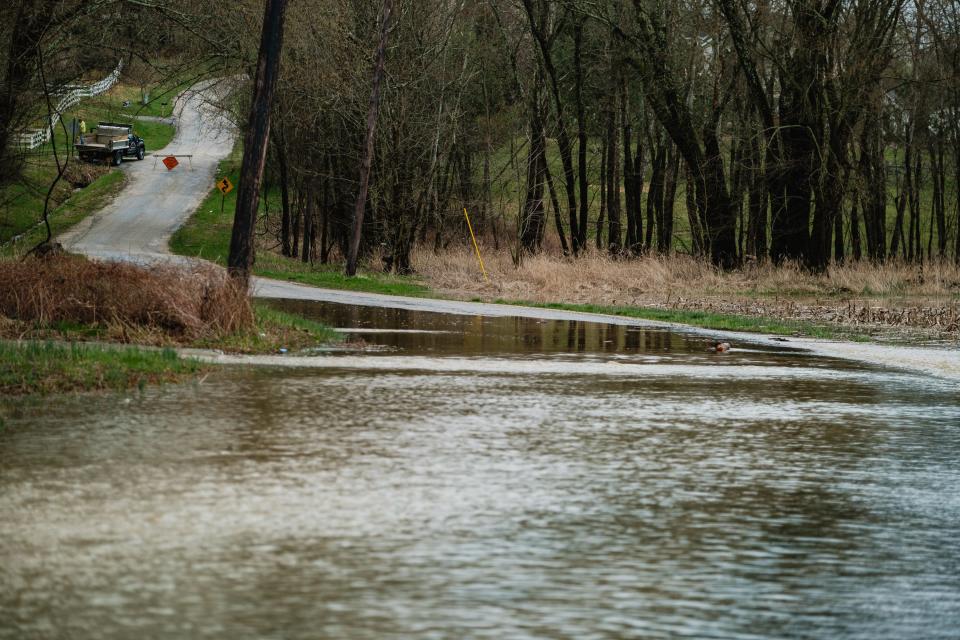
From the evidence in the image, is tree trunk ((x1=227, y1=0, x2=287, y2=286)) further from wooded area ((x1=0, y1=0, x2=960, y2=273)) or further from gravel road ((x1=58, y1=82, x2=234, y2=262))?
gravel road ((x1=58, y1=82, x2=234, y2=262))

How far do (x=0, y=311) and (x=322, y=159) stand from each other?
33.6m

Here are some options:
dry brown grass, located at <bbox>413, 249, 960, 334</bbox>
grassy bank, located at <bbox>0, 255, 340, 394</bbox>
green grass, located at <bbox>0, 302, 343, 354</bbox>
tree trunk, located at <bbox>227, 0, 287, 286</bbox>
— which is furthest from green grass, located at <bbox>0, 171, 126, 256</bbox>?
green grass, located at <bbox>0, 302, 343, 354</bbox>

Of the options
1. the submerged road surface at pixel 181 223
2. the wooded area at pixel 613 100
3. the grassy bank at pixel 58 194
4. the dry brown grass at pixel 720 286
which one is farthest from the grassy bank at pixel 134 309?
the grassy bank at pixel 58 194

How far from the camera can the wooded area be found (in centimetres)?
3834

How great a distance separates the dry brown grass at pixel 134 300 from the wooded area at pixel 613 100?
10.4m

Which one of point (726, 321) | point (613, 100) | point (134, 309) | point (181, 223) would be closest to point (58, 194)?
point (181, 223)

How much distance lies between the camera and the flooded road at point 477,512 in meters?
5.85

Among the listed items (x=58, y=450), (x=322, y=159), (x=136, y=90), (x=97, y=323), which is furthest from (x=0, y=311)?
(x=136, y=90)

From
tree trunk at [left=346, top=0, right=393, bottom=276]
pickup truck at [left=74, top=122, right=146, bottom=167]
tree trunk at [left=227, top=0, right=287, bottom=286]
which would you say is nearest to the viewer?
tree trunk at [left=227, top=0, right=287, bottom=286]

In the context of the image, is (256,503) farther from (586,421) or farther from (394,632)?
(586,421)

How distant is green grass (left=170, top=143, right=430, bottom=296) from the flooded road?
1629 cm

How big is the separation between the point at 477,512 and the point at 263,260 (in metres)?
39.9

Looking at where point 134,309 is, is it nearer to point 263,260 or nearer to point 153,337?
point 153,337

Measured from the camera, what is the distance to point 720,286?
117 feet
